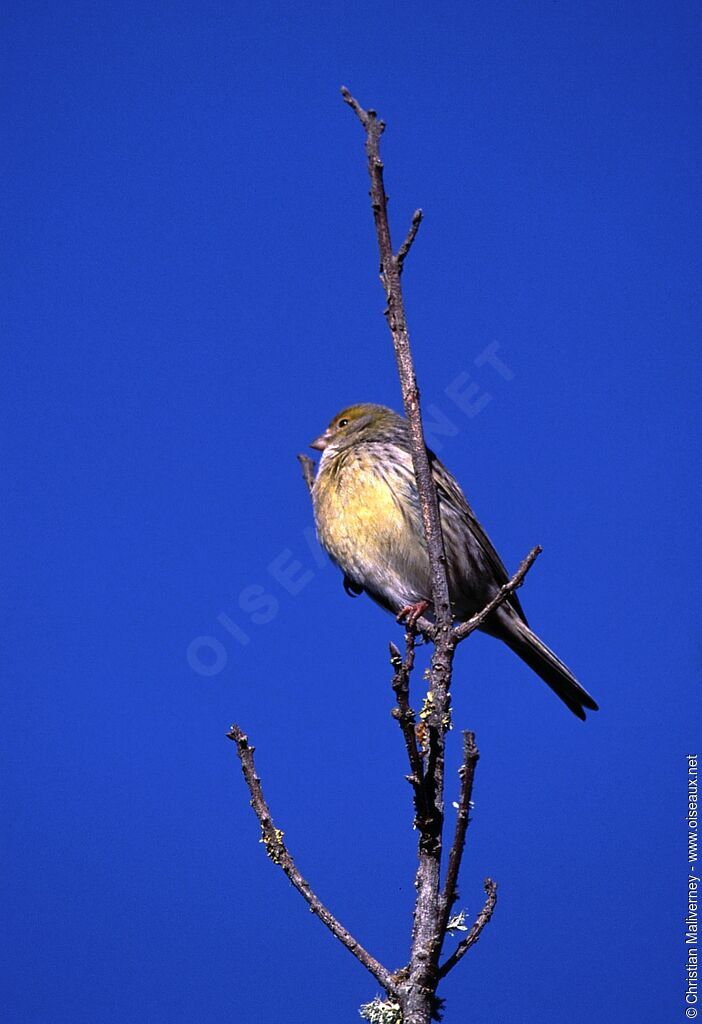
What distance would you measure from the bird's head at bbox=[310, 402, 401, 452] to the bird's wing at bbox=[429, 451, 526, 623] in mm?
521

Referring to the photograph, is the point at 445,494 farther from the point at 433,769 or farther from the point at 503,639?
the point at 433,769

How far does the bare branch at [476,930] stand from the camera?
3.52m

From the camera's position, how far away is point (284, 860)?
3664 mm

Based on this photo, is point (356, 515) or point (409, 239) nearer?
point (409, 239)

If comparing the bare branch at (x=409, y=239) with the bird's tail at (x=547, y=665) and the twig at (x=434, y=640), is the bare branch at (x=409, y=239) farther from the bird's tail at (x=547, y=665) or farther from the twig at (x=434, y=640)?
the bird's tail at (x=547, y=665)

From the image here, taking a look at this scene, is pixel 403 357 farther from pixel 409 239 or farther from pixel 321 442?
pixel 321 442

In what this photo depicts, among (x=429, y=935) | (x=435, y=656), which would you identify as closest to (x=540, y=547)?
(x=435, y=656)

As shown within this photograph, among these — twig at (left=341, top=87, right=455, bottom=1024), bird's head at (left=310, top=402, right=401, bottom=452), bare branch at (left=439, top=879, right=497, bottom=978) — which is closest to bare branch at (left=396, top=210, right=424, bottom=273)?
twig at (left=341, top=87, right=455, bottom=1024)

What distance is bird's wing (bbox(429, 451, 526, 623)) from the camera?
686 cm

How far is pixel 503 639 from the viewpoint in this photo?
22.9 ft

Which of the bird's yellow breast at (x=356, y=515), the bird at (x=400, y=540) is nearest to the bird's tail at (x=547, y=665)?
the bird at (x=400, y=540)

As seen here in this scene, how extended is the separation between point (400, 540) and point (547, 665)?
50.4 inches

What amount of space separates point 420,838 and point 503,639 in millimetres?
3495

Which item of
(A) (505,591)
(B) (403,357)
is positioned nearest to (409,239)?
(B) (403,357)
